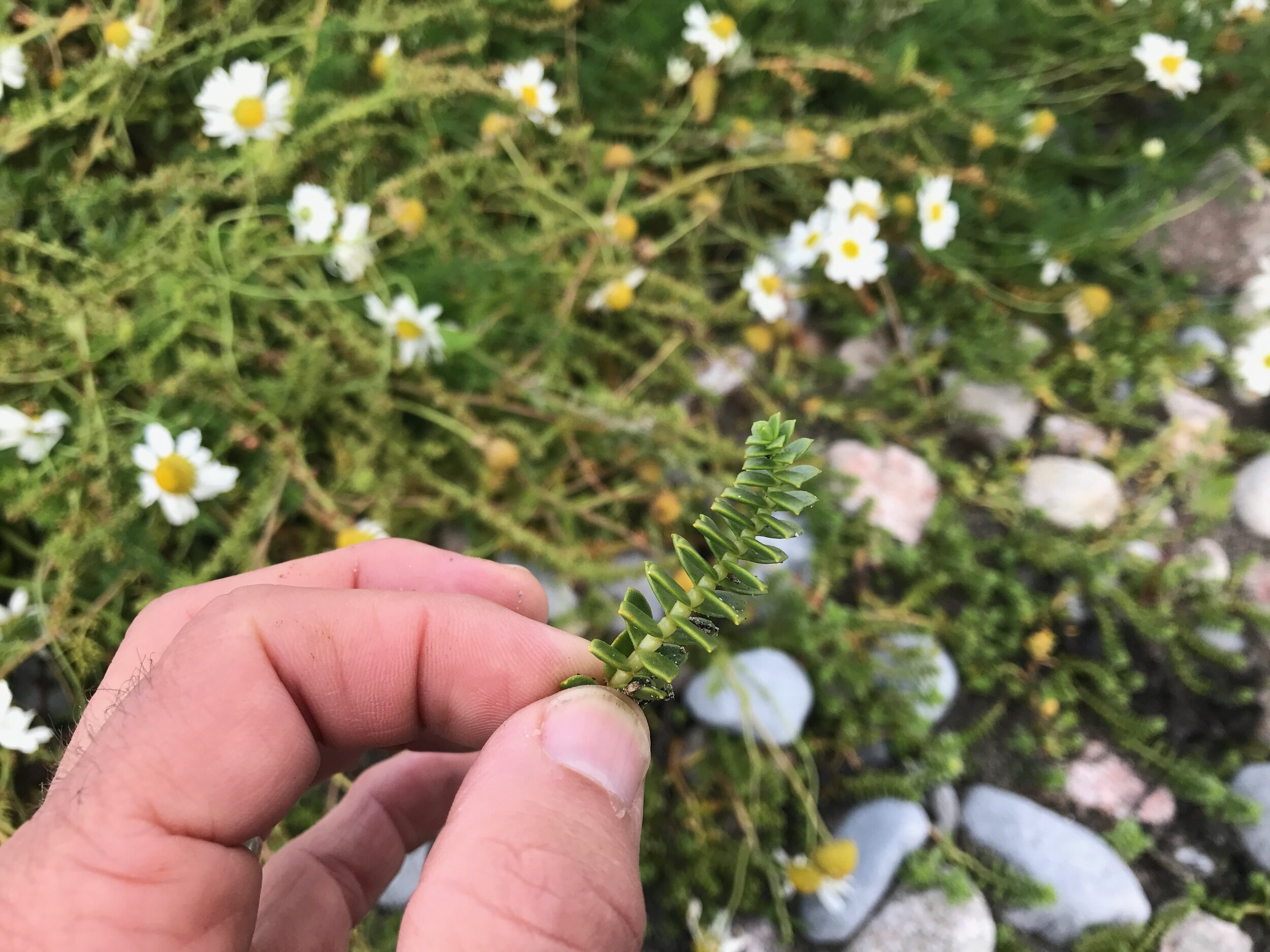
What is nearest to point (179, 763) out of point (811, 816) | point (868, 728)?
point (811, 816)

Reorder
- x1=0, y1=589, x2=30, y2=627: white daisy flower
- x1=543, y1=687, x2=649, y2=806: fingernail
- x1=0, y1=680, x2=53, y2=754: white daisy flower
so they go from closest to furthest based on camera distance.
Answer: x1=543, y1=687, x2=649, y2=806: fingernail < x1=0, y1=680, x2=53, y2=754: white daisy flower < x1=0, y1=589, x2=30, y2=627: white daisy flower

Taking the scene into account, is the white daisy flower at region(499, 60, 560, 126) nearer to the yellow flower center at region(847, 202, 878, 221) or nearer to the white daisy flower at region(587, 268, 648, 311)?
the white daisy flower at region(587, 268, 648, 311)

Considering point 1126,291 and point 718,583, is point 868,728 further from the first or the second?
point 1126,291

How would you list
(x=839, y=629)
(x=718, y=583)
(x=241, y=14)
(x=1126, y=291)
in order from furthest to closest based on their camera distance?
1. (x=1126, y=291)
2. (x=241, y=14)
3. (x=839, y=629)
4. (x=718, y=583)

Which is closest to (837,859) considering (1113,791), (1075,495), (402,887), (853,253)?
(1113,791)

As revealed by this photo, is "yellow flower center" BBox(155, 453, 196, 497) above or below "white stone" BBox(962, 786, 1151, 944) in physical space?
above

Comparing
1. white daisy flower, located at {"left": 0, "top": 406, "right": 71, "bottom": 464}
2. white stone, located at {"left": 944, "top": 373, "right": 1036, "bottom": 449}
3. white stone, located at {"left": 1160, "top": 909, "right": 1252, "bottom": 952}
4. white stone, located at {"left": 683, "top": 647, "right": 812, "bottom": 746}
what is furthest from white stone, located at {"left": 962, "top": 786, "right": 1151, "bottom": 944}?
white daisy flower, located at {"left": 0, "top": 406, "right": 71, "bottom": 464}
